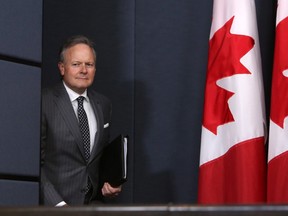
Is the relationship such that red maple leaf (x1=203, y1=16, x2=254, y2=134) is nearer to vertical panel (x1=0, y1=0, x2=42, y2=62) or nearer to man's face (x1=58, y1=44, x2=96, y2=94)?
man's face (x1=58, y1=44, x2=96, y2=94)

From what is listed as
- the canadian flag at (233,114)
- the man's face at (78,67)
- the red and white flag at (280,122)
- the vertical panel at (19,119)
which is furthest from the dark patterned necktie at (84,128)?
the red and white flag at (280,122)

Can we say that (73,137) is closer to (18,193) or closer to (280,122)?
(18,193)

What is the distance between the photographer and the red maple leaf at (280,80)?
3086 mm

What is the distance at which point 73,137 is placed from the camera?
309 cm

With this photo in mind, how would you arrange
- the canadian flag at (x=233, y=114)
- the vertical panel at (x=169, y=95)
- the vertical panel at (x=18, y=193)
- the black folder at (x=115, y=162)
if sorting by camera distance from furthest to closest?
the vertical panel at (x=169, y=95) < the canadian flag at (x=233, y=114) < the black folder at (x=115, y=162) < the vertical panel at (x=18, y=193)

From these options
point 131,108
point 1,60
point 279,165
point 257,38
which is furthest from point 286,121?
point 1,60

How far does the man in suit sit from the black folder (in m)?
0.05

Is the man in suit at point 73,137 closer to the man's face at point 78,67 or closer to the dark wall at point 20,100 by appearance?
the man's face at point 78,67

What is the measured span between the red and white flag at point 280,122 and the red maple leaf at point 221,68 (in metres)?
0.16

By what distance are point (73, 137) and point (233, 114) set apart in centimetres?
79

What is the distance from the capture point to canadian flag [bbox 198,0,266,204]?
3.13 meters

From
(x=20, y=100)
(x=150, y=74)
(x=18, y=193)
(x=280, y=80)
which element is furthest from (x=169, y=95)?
(x=18, y=193)

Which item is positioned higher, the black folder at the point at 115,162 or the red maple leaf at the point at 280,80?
the red maple leaf at the point at 280,80

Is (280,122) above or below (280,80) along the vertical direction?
below
